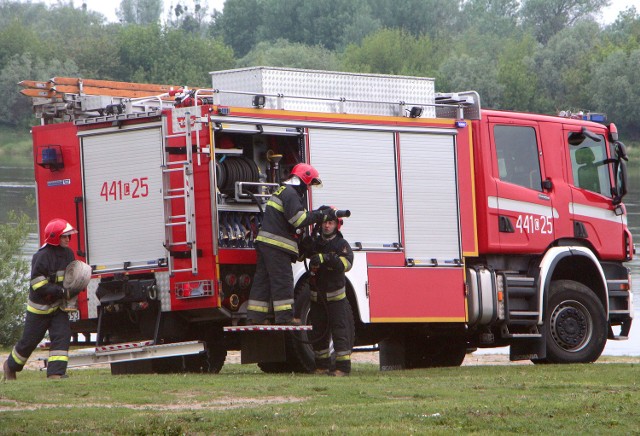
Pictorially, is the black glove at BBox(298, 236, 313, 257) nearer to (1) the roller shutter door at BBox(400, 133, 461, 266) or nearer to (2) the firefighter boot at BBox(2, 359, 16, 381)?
(1) the roller shutter door at BBox(400, 133, 461, 266)

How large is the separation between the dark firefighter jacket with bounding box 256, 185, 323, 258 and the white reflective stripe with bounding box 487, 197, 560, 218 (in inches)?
106

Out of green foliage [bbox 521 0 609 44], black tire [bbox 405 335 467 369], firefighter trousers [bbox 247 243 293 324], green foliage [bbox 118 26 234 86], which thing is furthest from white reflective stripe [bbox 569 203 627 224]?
green foliage [bbox 521 0 609 44]

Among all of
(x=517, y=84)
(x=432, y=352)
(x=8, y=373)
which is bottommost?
(x=432, y=352)

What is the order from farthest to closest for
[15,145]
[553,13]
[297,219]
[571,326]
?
[553,13], [15,145], [571,326], [297,219]

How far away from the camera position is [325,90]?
1399 cm

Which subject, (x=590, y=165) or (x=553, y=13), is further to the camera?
(x=553, y=13)

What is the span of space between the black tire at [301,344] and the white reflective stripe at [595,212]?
3621mm

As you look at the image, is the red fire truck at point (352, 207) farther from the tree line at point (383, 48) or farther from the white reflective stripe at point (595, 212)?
the tree line at point (383, 48)

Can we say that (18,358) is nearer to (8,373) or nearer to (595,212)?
(8,373)

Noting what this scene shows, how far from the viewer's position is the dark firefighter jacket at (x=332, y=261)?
12789mm

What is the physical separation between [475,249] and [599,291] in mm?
1975

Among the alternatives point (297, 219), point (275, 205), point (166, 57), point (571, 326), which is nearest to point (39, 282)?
point (275, 205)

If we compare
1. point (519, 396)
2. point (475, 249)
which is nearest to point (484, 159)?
point (475, 249)

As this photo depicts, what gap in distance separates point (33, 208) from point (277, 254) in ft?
102
